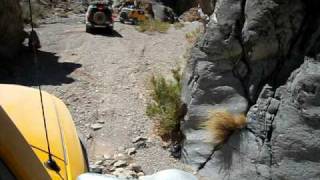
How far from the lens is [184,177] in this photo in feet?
10.6

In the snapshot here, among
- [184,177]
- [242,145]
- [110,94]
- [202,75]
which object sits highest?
[184,177]

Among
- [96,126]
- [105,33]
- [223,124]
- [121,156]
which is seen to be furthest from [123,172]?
[105,33]

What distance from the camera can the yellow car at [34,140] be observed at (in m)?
2.78

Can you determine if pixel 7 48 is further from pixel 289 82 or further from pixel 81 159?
pixel 81 159

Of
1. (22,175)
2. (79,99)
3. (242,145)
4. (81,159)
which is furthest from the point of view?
(79,99)

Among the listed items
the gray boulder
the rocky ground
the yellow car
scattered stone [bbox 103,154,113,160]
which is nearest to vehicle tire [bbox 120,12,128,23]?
the rocky ground

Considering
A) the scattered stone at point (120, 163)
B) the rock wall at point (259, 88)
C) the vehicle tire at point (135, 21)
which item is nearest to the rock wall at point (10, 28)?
the scattered stone at point (120, 163)

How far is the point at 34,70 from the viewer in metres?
14.3

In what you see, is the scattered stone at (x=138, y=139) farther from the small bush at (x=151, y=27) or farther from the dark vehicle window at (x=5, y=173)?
the small bush at (x=151, y=27)

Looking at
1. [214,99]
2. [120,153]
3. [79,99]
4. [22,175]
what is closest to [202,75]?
[214,99]

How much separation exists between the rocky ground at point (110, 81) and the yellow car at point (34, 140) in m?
2.96

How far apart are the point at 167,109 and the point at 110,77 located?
4496 mm

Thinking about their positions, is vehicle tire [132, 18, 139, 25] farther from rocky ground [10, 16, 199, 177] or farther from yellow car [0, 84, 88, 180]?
yellow car [0, 84, 88, 180]

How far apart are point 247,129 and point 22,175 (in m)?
4.94
